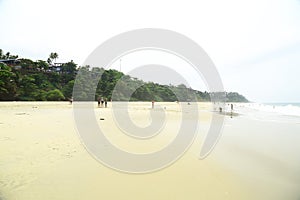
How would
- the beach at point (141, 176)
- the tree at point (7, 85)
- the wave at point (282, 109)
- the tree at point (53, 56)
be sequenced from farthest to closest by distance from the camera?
the tree at point (53, 56), the tree at point (7, 85), the wave at point (282, 109), the beach at point (141, 176)

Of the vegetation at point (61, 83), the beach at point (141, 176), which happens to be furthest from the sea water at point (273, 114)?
the vegetation at point (61, 83)

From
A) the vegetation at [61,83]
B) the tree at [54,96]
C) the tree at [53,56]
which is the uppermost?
the tree at [53,56]

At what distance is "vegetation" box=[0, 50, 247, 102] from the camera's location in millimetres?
30562

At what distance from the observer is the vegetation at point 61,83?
3056 cm

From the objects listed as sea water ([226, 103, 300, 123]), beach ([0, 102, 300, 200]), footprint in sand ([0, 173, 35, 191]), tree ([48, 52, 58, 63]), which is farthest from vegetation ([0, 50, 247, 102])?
footprint in sand ([0, 173, 35, 191])

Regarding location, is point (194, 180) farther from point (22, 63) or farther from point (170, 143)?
point (22, 63)

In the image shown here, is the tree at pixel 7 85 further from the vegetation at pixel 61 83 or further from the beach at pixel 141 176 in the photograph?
the beach at pixel 141 176

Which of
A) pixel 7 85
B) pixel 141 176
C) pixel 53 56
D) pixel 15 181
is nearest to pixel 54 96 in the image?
pixel 7 85

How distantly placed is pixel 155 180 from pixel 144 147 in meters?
2.40

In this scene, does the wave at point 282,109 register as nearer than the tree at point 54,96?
Yes

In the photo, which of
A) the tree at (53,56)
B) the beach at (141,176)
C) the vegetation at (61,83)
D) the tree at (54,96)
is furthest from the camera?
the tree at (53,56)

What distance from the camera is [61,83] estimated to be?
4241 cm

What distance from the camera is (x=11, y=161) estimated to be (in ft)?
13.4

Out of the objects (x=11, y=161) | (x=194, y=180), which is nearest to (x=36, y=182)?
(x=11, y=161)
